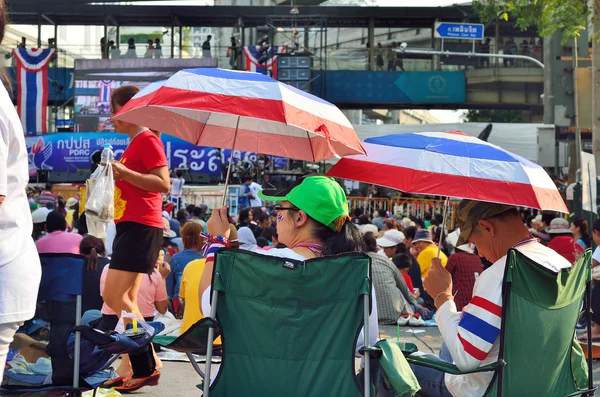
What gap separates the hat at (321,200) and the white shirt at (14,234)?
1438 millimetres

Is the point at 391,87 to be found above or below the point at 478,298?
above

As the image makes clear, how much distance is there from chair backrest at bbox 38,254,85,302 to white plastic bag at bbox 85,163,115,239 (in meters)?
1.24

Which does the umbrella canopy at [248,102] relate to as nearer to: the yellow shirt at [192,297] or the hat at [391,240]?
the yellow shirt at [192,297]

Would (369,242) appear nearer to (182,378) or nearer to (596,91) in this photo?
(182,378)

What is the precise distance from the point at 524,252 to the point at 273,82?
1577 millimetres

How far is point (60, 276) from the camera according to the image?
14.5 ft

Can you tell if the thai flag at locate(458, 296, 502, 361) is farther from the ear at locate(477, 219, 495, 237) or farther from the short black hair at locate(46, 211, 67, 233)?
the short black hair at locate(46, 211, 67, 233)

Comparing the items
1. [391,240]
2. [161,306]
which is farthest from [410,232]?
[161,306]

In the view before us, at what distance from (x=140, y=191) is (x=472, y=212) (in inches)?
87.7

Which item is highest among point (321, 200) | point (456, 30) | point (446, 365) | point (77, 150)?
point (456, 30)

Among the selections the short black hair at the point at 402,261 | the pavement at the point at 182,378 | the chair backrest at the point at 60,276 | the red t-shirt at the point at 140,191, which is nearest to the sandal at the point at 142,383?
the pavement at the point at 182,378

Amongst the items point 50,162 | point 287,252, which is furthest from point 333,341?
point 50,162

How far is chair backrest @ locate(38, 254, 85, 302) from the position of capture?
4.39 m

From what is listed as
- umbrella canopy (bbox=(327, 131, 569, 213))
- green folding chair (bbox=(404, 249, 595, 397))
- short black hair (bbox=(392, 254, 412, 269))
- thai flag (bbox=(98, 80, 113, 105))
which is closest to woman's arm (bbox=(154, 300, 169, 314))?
umbrella canopy (bbox=(327, 131, 569, 213))
